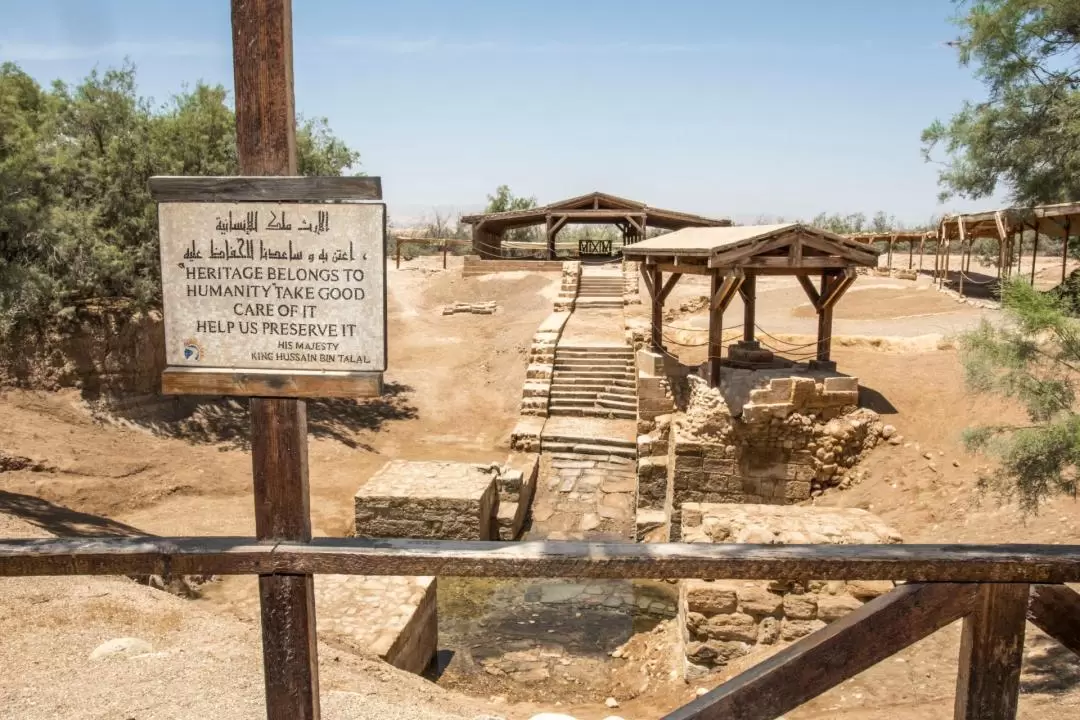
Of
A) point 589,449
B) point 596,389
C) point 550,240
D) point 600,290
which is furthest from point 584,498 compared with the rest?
point 550,240

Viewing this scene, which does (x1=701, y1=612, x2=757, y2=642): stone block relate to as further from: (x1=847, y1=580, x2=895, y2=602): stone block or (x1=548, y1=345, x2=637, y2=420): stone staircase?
(x1=548, y1=345, x2=637, y2=420): stone staircase

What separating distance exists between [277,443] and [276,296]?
517mm

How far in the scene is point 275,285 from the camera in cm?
262

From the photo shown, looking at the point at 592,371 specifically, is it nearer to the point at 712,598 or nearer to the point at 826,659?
the point at 712,598

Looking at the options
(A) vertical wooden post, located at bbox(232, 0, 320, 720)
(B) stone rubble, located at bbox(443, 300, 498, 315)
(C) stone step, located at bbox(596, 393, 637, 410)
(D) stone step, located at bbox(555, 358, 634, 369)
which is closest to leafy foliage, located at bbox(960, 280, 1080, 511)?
(A) vertical wooden post, located at bbox(232, 0, 320, 720)

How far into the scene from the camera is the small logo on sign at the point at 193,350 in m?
2.67

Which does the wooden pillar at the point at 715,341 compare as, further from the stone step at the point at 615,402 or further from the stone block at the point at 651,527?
the stone step at the point at 615,402

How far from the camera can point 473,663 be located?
754 cm

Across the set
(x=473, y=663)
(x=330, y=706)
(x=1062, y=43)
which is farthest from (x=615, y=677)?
(x=1062, y=43)

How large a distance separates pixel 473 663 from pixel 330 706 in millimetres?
3750

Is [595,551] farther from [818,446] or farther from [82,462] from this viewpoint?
[82,462]

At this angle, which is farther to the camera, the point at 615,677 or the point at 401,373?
the point at 401,373

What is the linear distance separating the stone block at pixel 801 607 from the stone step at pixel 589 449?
7051 millimetres

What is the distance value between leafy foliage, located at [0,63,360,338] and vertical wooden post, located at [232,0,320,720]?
32.0 feet
